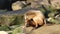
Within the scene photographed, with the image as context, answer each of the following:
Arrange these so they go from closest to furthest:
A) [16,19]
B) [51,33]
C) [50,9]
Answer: [51,33] < [16,19] < [50,9]

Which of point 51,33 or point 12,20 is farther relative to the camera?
point 12,20

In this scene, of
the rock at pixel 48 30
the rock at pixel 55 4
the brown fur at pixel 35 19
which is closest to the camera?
the rock at pixel 48 30

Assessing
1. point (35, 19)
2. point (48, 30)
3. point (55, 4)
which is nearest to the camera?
point (48, 30)

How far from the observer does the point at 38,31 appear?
4891 millimetres

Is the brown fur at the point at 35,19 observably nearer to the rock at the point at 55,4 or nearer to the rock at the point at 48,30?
the rock at the point at 48,30

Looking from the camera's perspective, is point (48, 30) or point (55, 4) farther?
point (55, 4)

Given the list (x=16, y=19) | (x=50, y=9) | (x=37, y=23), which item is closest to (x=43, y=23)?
(x=37, y=23)

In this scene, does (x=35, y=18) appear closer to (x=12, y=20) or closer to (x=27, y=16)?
(x=27, y=16)

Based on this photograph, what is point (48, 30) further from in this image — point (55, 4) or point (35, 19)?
point (55, 4)

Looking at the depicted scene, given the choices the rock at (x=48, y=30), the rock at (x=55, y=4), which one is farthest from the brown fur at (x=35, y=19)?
the rock at (x=55, y=4)

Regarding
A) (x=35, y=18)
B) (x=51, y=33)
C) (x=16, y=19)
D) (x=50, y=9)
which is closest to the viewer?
(x=51, y=33)

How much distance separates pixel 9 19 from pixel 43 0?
19.7 ft

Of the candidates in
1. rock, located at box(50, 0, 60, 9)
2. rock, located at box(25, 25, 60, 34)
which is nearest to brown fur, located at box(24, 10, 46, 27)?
rock, located at box(25, 25, 60, 34)

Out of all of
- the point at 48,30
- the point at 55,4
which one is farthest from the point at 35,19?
the point at 55,4
